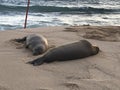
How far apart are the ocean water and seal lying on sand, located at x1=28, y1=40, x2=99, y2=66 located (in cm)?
805

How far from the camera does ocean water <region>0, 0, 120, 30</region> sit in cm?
1622

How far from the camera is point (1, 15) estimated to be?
16922 mm

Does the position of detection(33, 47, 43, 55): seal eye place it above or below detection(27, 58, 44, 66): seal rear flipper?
below

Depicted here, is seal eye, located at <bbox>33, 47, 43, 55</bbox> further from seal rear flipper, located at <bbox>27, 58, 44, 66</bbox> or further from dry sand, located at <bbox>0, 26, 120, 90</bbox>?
seal rear flipper, located at <bbox>27, 58, 44, 66</bbox>

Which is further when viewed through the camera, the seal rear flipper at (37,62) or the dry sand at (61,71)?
the seal rear flipper at (37,62)

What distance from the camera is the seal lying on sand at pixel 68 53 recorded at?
20.5ft

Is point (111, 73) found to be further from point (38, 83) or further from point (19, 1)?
point (19, 1)

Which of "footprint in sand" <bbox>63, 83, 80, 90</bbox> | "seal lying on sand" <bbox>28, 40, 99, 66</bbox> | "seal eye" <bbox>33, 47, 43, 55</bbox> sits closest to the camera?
"footprint in sand" <bbox>63, 83, 80, 90</bbox>

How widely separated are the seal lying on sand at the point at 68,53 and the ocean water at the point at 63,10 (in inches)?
317

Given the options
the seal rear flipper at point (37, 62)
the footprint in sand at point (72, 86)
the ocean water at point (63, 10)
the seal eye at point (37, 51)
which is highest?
the footprint in sand at point (72, 86)

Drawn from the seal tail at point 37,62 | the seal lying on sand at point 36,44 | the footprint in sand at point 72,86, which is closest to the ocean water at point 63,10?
the seal lying on sand at point 36,44

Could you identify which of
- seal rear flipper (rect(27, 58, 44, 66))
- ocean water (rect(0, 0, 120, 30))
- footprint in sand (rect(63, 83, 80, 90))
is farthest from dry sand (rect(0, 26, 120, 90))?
ocean water (rect(0, 0, 120, 30))

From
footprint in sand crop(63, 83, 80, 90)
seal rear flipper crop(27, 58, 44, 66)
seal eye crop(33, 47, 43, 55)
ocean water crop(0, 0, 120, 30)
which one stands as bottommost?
ocean water crop(0, 0, 120, 30)

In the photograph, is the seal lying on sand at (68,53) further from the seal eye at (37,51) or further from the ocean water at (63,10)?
the ocean water at (63,10)
